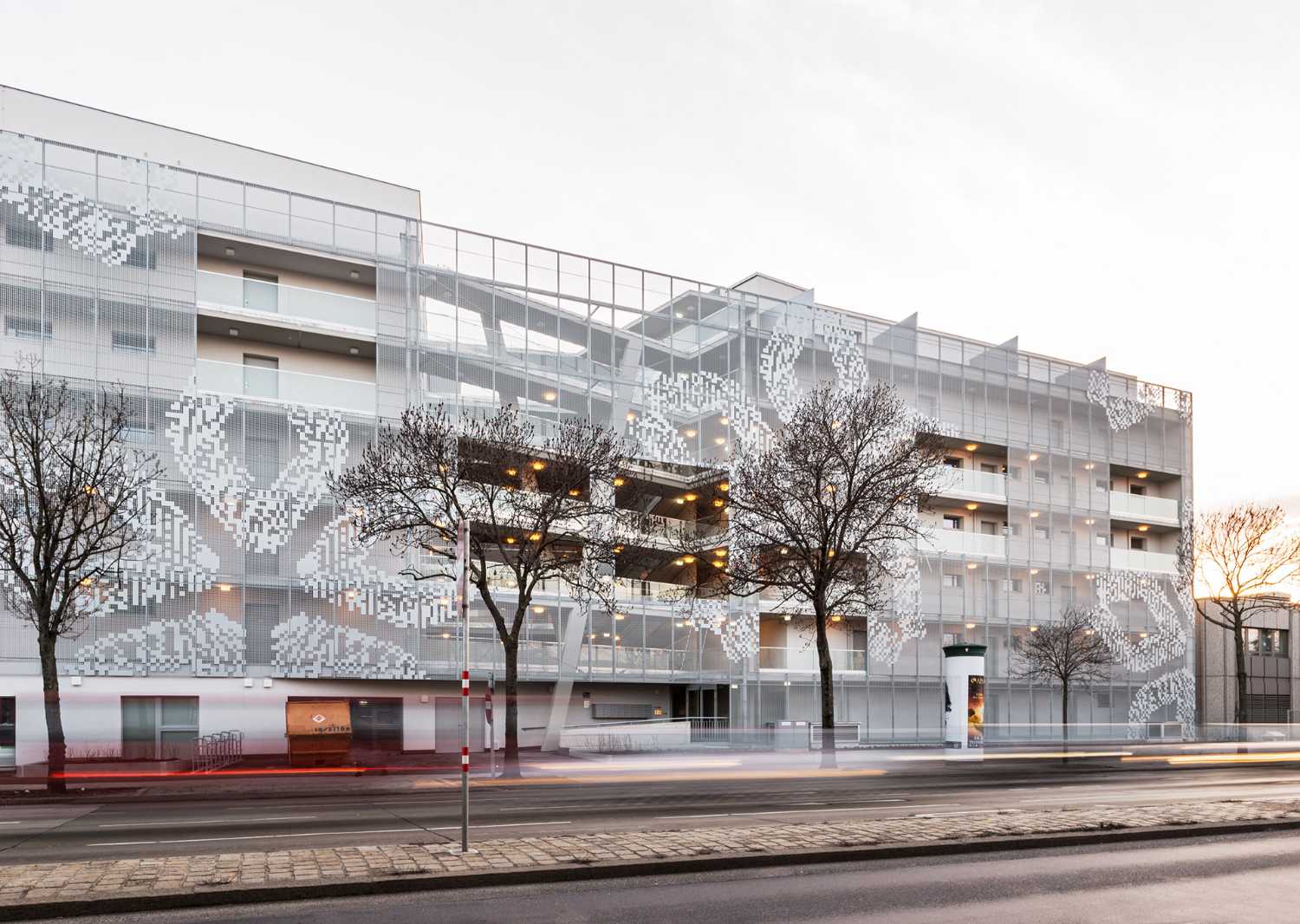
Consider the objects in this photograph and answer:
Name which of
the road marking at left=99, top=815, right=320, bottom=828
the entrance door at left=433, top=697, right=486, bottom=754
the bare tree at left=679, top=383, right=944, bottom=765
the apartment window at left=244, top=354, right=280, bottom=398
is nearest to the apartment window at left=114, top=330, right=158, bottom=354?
the apartment window at left=244, top=354, right=280, bottom=398

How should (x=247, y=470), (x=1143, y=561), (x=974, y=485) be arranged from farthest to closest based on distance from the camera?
(x=1143, y=561)
(x=974, y=485)
(x=247, y=470)

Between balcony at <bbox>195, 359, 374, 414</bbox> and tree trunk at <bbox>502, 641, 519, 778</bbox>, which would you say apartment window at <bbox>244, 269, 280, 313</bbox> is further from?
tree trunk at <bbox>502, 641, 519, 778</bbox>

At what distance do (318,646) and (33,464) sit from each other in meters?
13.8

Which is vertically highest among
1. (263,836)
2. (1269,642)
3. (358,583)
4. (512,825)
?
(358,583)

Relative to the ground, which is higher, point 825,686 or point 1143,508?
point 1143,508

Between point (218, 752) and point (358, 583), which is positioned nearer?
point (218, 752)

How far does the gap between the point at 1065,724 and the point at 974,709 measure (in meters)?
11.7

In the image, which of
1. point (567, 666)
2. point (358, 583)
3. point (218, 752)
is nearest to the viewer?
point (218, 752)

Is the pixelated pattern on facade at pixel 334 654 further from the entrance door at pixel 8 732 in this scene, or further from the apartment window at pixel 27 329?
the apartment window at pixel 27 329

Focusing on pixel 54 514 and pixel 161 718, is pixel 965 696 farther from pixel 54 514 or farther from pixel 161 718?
pixel 54 514

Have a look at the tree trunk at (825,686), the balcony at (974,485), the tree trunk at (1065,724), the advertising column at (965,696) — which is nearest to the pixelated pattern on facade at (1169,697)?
the tree trunk at (1065,724)

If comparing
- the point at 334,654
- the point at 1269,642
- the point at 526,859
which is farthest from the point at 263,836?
the point at 1269,642

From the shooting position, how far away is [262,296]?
37.6 metres

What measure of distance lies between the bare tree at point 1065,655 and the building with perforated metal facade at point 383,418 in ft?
3.70
